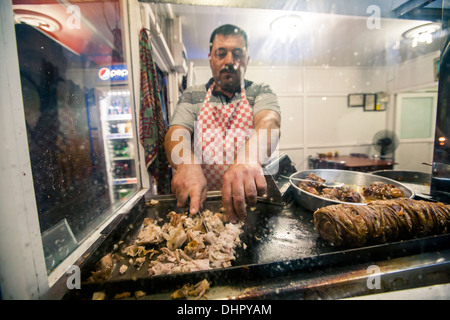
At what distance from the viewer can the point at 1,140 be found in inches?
16.8

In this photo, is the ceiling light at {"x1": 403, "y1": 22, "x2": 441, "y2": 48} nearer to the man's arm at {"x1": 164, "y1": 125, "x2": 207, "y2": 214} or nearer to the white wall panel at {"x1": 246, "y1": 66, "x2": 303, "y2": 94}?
the white wall panel at {"x1": 246, "y1": 66, "x2": 303, "y2": 94}

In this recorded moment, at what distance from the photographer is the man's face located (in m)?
1.85

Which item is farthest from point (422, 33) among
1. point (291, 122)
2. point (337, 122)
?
point (291, 122)

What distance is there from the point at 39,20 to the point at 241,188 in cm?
349

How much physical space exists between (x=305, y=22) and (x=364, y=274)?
180 inches

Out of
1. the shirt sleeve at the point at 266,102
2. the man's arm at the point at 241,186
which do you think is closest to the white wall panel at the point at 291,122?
the shirt sleeve at the point at 266,102

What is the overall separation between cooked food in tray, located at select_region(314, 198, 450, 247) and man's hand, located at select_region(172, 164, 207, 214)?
564 mm

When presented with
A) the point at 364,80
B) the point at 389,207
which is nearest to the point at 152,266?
the point at 389,207

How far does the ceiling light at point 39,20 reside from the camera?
2.09m

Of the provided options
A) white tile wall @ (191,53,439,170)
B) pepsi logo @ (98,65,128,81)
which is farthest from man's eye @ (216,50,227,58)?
white tile wall @ (191,53,439,170)

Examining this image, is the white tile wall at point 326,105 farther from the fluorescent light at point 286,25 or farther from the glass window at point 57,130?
the glass window at point 57,130

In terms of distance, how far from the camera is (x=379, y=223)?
80 cm

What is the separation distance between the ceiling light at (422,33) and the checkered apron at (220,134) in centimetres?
490

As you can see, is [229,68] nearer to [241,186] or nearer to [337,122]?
[241,186]
